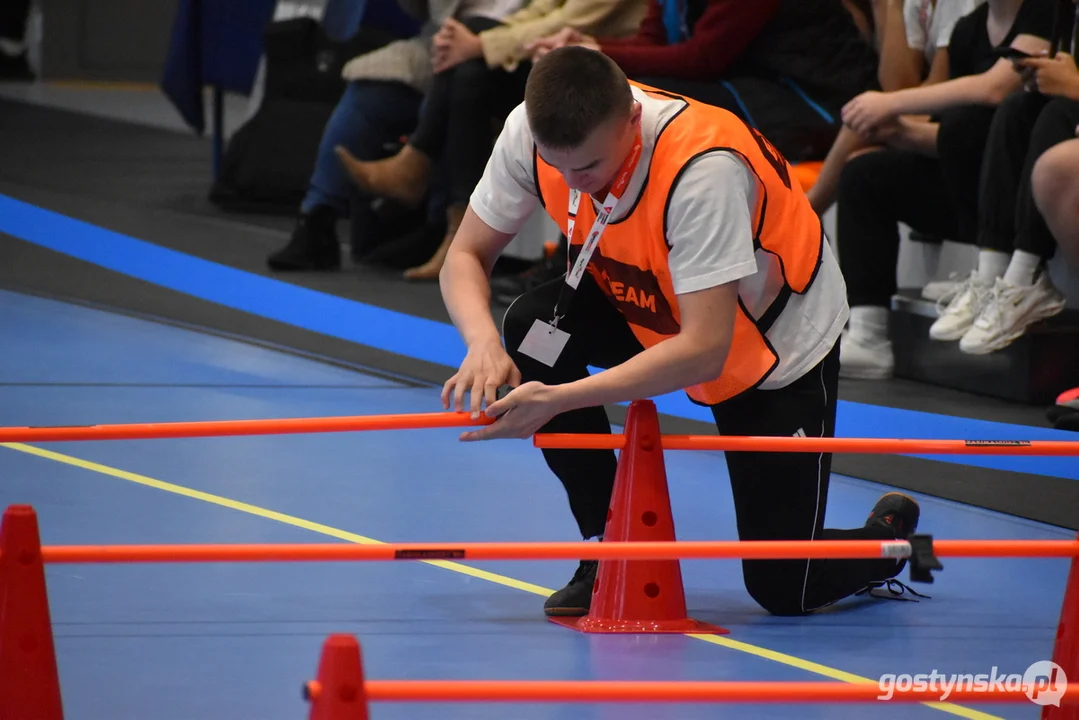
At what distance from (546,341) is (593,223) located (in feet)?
0.89

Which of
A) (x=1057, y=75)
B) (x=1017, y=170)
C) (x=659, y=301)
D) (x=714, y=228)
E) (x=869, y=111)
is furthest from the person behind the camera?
(x=869, y=111)

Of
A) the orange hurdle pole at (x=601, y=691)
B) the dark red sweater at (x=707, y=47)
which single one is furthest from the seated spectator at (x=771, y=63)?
the orange hurdle pole at (x=601, y=691)

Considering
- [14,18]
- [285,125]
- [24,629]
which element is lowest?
[14,18]

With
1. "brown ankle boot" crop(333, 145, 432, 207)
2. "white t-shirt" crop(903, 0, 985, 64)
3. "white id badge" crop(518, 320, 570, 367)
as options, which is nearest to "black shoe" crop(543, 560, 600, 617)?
"white id badge" crop(518, 320, 570, 367)

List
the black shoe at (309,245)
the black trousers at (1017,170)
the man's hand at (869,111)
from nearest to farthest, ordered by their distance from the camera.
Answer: the black trousers at (1017,170) < the man's hand at (869,111) < the black shoe at (309,245)

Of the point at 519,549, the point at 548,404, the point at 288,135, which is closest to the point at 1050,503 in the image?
the point at 548,404

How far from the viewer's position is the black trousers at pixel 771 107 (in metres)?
5.29

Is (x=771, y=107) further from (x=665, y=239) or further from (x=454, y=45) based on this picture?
(x=665, y=239)

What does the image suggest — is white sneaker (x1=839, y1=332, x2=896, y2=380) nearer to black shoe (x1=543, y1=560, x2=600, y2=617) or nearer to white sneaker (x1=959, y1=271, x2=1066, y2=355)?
white sneaker (x1=959, y1=271, x2=1066, y2=355)

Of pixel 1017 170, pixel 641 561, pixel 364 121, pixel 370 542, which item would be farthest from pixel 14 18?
pixel 641 561

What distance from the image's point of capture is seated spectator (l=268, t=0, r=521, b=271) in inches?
249

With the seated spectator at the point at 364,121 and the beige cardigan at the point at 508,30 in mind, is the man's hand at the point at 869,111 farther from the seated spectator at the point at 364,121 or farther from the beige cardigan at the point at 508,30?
the seated spectator at the point at 364,121

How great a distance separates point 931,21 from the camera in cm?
526

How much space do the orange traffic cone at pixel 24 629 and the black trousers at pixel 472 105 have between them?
3695 mm
